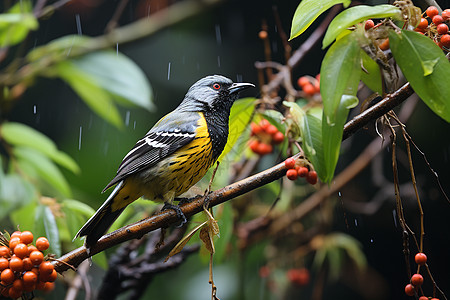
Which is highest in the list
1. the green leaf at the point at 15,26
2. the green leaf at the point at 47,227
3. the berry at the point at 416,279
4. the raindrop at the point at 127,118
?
the green leaf at the point at 15,26

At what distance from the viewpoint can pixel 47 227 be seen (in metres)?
1.62

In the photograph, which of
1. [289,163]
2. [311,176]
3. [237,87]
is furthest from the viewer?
[237,87]

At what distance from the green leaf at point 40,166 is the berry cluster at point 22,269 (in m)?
0.72

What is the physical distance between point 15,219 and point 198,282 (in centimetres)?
124

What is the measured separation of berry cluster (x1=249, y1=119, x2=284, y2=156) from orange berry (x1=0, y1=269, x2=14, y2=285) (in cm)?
114

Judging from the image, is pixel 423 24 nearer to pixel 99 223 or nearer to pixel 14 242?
pixel 99 223

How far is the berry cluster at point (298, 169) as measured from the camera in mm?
1321

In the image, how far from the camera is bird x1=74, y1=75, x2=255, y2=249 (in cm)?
173

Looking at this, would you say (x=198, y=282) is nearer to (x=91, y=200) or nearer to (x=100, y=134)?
(x=91, y=200)

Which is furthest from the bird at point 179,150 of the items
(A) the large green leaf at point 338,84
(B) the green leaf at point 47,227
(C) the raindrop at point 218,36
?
(C) the raindrop at point 218,36

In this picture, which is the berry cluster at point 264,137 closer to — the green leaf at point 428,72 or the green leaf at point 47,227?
the green leaf at point 47,227

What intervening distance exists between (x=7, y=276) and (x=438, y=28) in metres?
1.21

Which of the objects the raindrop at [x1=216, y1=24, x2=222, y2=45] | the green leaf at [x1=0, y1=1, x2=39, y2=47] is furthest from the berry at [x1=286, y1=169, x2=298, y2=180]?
the raindrop at [x1=216, y1=24, x2=222, y2=45]

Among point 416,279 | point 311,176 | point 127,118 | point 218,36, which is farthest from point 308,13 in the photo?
point 218,36
